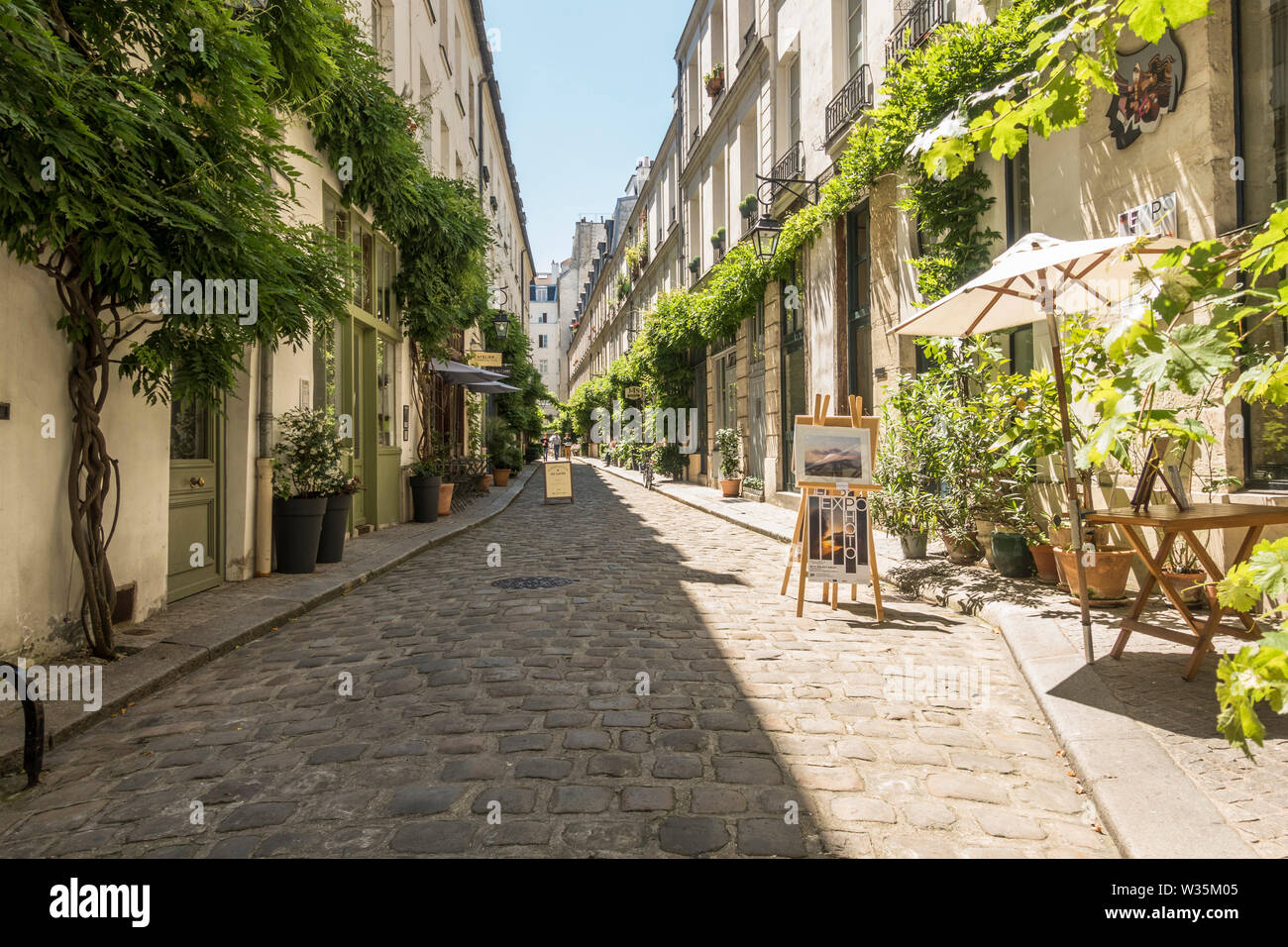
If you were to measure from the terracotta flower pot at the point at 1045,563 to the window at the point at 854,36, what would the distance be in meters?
8.32

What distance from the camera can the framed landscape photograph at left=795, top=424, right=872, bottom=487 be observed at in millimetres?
6008

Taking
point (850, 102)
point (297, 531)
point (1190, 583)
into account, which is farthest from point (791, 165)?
point (1190, 583)

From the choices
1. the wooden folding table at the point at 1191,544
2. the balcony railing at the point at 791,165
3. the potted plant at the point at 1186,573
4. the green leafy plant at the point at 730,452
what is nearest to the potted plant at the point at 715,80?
the balcony railing at the point at 791,165

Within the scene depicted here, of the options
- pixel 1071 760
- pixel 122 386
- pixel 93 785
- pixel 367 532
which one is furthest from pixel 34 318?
pixel 367 532

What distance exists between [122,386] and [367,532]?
5.94 metres

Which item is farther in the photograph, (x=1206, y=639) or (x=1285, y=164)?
(x=1285, y=164)

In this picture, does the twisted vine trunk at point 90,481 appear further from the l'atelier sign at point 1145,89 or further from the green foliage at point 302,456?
the l'atelier sign at point 1145,89

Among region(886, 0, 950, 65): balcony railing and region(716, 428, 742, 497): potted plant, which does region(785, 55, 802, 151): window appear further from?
region(716, 428, 742, 497): potted plant

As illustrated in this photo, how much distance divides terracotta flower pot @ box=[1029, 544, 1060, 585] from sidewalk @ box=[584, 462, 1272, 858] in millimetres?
572

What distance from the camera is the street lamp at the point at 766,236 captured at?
13.7 metres

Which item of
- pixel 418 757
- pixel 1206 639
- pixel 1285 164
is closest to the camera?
pixel 418 757

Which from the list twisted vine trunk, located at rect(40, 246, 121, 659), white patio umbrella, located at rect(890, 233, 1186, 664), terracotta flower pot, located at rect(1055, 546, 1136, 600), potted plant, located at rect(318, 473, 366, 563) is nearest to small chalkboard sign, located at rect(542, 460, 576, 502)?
potted plant, located at rect(318, 473, 366, 563)
